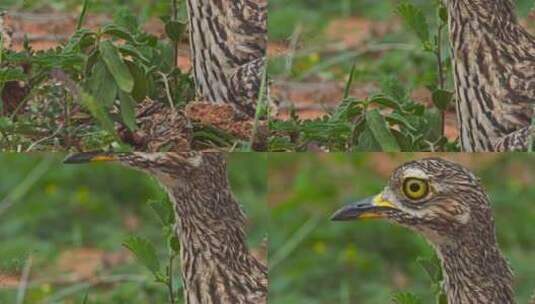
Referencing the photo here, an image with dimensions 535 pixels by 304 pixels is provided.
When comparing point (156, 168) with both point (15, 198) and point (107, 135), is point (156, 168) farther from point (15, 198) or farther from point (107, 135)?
point (15, 198)

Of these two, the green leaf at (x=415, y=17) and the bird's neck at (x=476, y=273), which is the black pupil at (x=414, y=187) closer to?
the bird's neck at (x=476, y=273)

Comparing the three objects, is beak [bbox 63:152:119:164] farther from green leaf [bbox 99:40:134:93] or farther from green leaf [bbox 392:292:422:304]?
green leaf [bbox 392:292:422:304]

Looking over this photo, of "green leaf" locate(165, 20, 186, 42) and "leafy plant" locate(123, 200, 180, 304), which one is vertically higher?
"green leaf" locate(165, 20, 186, 42)

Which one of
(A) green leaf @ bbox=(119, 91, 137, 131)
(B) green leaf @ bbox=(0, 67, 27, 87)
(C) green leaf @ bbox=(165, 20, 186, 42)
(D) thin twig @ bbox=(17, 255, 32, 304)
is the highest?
(C) green leaf @ bbox=(165, 20, 186, 42)

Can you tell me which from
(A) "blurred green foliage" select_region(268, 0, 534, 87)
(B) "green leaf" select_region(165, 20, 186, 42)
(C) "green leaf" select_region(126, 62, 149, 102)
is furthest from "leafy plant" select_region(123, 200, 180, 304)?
(A) "blurred green foliage" select_region(268, 0, 534, 87)

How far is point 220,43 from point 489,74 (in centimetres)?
78

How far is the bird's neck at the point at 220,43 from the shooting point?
19.4 ft

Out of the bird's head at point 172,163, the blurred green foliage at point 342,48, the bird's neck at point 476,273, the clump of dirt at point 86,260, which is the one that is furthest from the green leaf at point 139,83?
the clump of dirt at point 86,260

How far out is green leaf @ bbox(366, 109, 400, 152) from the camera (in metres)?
5.69

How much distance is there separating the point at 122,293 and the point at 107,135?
103cm

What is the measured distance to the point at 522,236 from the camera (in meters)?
7.73

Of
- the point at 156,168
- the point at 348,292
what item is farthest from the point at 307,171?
the point at 156,168

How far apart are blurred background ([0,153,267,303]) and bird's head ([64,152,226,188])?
122 cm

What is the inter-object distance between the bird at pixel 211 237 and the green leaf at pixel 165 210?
0.9 inches
